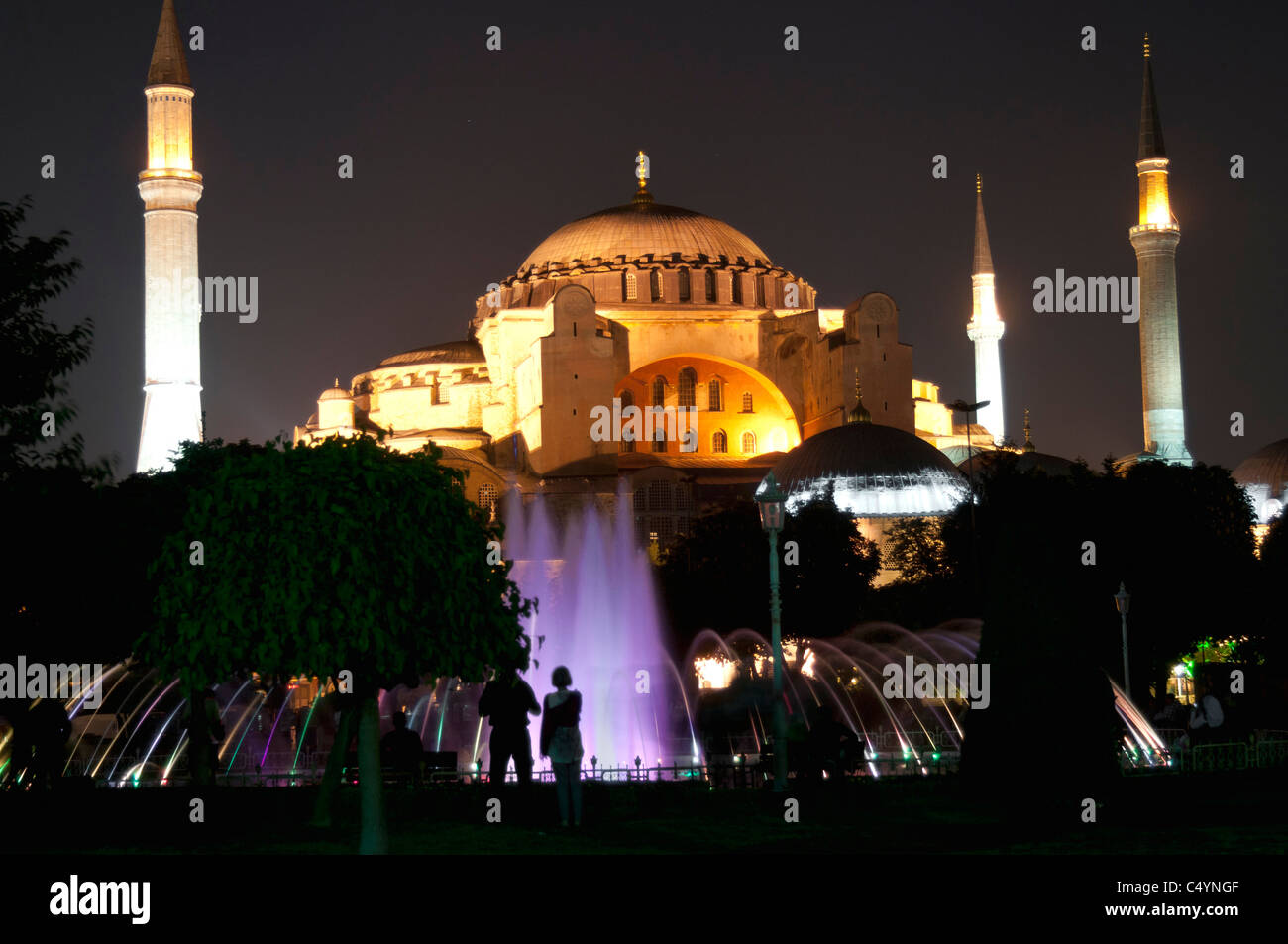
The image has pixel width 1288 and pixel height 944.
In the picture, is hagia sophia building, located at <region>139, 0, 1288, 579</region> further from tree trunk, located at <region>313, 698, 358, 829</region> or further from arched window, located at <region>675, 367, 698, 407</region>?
tree trunk, located at <region>313, 698, 358, 829</region>

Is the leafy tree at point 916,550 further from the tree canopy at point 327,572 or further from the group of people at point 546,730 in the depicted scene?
the tree canopy at point 327,572

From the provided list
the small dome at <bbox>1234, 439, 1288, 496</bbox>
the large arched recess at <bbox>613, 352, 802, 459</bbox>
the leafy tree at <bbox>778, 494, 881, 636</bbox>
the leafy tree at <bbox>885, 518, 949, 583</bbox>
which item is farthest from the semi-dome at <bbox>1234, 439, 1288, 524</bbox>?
the leafy tree at <bbox>778, 494, 881, 636</bbox>

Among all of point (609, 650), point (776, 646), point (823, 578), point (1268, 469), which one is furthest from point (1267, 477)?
point (776, 646)

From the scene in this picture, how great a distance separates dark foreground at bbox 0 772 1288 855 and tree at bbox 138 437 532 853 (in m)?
1.15

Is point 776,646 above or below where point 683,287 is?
below

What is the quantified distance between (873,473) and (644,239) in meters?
19.4

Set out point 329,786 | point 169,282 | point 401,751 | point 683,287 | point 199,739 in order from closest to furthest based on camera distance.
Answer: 1. point 329,786
2. point 401,751
3. point 199,739
4. point 169,282
5. point 683,287

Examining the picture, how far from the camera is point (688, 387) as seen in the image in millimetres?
66312

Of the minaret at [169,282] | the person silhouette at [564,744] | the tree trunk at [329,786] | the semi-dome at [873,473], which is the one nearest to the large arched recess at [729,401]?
the semi-dome at [873,473]

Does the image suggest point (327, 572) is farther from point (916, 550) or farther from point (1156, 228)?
point (1156, 228)

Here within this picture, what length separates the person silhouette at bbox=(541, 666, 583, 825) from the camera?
502 inches
